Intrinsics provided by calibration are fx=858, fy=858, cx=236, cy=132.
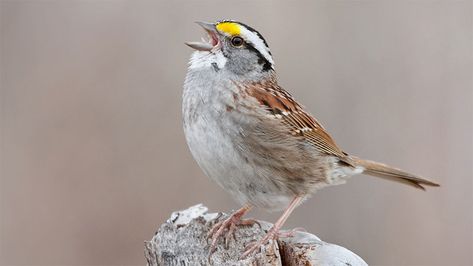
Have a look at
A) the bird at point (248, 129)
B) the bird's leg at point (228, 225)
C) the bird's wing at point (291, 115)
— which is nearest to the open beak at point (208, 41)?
the bird at point (248, 129)

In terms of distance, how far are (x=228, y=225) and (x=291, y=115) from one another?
39.1 inches

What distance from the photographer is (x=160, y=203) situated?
669cm

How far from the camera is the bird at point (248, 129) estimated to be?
425cm

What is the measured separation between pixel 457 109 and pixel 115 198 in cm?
273

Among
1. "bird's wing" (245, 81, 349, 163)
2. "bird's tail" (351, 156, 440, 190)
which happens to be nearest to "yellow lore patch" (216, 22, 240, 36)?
"bird's wing" (245, 81, 349, 163)

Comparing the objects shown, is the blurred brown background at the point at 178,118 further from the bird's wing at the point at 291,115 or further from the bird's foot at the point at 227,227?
the bird's foot at the point at 227,227

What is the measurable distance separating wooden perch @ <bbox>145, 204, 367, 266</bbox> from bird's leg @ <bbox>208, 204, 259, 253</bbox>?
27mm

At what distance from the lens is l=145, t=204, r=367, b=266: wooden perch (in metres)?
3.44

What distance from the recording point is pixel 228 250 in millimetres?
3600

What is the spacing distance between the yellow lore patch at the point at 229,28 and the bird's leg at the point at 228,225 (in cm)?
94

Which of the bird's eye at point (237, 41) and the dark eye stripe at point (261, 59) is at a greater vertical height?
the bird's eye at point (237, 41)

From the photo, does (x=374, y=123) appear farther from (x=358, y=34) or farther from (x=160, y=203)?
(x=160, y=203)

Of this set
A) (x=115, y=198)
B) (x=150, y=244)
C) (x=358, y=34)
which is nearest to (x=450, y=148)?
(x=358, y=34)

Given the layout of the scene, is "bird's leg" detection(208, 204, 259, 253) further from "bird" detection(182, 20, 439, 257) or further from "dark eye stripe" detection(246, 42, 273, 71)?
"dark eye stripe" detection(246, 42, 273, 71)
